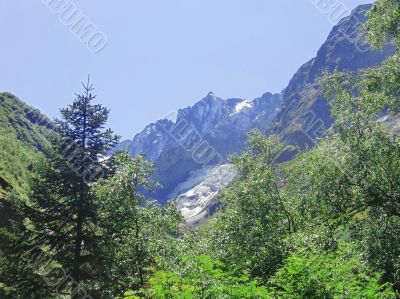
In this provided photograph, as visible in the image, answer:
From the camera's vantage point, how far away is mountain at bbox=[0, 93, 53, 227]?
68.9m

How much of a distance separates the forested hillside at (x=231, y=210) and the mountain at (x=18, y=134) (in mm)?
39511

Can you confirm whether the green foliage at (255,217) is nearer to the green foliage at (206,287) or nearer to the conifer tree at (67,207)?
the conifer tree at (67,207)

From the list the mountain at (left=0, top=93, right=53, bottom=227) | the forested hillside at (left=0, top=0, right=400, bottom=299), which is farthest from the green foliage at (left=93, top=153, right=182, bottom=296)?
the mountain at (left=0, top=93, right=53, bottom=227)

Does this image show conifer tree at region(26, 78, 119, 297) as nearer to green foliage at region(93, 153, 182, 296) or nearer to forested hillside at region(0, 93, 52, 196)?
green foliage at region(93, 153, 182, 296)

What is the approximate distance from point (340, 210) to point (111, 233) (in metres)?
13.6

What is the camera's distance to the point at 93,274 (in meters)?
24.0

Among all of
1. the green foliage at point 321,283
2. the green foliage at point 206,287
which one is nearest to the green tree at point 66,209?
the green foliage at point 206,287

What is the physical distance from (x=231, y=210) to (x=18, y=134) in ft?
384

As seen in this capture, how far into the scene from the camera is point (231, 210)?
30.9 meters

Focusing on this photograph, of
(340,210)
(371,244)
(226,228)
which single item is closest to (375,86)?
(340,210)

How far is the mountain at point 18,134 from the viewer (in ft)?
226

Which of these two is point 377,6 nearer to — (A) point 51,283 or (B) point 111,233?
(B) point 111,233

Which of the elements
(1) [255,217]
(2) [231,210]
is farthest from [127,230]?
(1) [255,217]

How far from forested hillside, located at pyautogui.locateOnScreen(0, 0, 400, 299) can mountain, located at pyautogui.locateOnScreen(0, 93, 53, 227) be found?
39.5 meters
